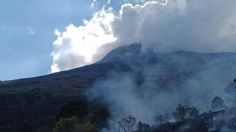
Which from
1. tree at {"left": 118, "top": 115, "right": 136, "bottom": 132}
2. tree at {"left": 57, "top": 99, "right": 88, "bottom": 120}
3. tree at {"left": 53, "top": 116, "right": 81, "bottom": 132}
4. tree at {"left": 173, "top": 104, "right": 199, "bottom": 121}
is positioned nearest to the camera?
tree at {"left": 53, "top": 116, "right": 81, "bottom": 132}

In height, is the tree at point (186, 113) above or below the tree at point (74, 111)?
below

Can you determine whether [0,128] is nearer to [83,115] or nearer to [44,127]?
[44,127]

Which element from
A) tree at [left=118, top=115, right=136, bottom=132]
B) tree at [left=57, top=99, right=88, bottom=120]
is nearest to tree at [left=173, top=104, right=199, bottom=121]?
tree at [left=118, top=115, right=136, bottom=132]

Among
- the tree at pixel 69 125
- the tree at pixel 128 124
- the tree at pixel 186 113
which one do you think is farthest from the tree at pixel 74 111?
the tree at pixel 186 113

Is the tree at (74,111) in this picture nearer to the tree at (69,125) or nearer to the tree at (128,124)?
the tree at (128,124)

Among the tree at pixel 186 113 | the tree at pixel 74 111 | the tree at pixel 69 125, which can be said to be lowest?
the tree at pixel 69 125

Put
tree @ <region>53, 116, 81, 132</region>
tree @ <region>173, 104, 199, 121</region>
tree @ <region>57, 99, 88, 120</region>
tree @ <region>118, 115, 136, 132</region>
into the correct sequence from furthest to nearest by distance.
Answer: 1. tree @ <region>173, 104, 199, 121</region>
2. tree @ <region>118, 115, 136, 132</region>
3. tree @ <region>57, 99, 88, 120</region>
4. tree @ <region>53, 116, 81, 132</region>

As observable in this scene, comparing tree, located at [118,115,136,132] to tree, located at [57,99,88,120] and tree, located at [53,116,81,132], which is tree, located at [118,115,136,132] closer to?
tree, located at [57,99,88,120]

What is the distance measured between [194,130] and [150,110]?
6787 cm

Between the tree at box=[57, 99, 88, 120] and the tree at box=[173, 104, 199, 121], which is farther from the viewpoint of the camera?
the tree at box=[173, 104, 199, 121]

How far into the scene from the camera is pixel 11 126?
602 ft

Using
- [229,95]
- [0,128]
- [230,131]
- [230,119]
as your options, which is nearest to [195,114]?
[230,119]

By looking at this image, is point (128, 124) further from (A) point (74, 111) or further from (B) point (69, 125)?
(B) point (69, 125)

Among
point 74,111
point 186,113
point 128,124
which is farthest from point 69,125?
point 186,113
